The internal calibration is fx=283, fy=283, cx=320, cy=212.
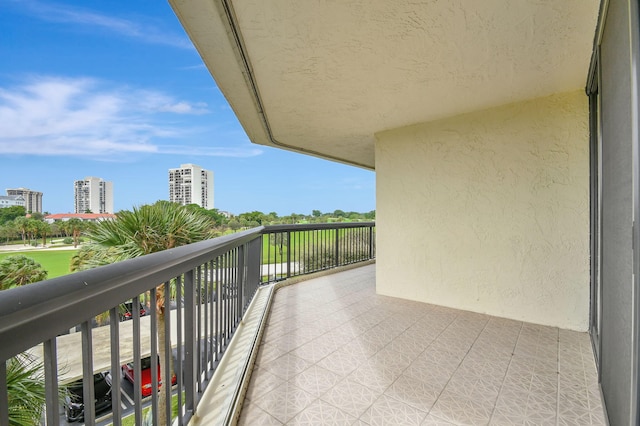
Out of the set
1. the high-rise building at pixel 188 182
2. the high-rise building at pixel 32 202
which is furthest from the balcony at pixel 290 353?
the high-rise building at pixel 188 182

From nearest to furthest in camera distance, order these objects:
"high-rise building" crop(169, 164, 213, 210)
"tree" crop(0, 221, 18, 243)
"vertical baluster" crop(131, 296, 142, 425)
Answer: "vertical baluster" crop(131, 296, 142, 425) < "tree" crop(0, 221, 18, 243) < "high-rise building" crop(169, 164, 213, 210)

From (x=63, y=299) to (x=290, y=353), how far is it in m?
2.17

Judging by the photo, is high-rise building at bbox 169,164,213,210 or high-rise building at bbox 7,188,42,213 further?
high-rise building at bbox 169,164,213,210

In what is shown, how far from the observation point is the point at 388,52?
2.10 m

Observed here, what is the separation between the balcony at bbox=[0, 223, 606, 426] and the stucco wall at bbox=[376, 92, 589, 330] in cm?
32

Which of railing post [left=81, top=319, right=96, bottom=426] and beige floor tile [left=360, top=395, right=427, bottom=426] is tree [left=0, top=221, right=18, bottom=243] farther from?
beige floor tile [left=360, top=395, right=427, bottom=426]

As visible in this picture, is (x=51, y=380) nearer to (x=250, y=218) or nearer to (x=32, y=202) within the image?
(x=32, y=202)

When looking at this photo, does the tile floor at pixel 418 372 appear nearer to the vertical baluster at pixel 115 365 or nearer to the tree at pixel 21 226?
A: the vertical baluster at pixel 115 365

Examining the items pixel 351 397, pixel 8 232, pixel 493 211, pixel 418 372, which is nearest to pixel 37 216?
pixel 8 232

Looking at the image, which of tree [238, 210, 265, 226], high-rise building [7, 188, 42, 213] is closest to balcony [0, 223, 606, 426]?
high-rise building [7, 188, 42, 213]

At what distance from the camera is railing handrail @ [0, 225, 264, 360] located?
0.39 m

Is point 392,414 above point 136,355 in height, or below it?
below

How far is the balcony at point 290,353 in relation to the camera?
1.92ft

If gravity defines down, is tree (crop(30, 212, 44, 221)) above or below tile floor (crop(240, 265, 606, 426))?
above
